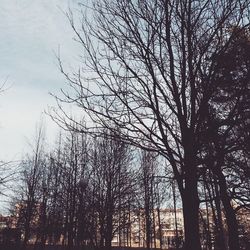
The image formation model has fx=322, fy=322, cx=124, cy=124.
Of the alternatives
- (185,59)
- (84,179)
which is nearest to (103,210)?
(84,179)

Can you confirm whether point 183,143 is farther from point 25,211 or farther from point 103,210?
point 25,211

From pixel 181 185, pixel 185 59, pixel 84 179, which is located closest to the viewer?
pixel 181 185

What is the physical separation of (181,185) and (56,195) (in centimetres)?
1772

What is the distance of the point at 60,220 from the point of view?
23828 millimetres

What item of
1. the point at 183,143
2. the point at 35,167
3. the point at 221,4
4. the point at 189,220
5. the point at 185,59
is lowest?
the point at 189,220

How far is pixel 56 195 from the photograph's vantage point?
21500 millimetres

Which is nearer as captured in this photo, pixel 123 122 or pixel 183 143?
pixel 183 143

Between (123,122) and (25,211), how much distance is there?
2253 centimetres

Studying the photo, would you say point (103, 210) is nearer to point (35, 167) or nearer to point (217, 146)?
point (217, 146)

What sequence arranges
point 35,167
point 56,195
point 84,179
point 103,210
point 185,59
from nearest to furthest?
1. point 185,59
2. point 103,210
3. point 84,179
4. point 56,195
5. point 35,167

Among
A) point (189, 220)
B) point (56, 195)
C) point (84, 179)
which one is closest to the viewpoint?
point (189, 220)

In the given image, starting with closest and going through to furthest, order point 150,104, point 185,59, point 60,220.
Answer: point 185,59, point 150,104, point 60,220

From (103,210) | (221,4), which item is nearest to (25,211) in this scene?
(103,210)

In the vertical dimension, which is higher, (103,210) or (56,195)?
(56,195)
